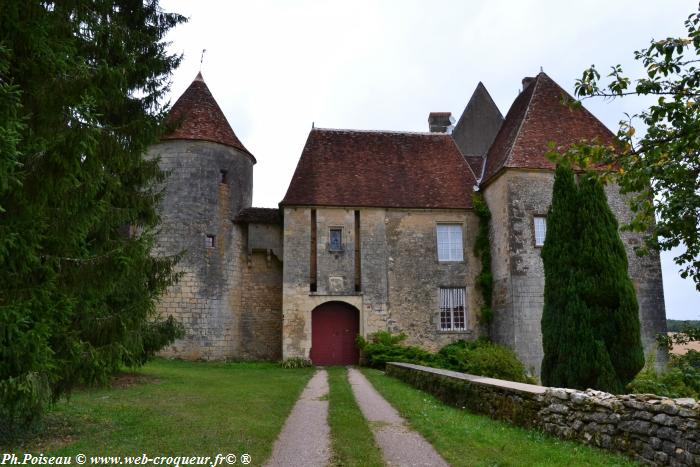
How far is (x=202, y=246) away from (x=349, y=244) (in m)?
5.53

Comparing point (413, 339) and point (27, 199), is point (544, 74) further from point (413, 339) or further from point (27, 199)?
point (27, 199)

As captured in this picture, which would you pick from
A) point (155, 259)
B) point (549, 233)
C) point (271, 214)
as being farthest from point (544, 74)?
point (155, 259)

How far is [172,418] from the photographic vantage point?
8219mm

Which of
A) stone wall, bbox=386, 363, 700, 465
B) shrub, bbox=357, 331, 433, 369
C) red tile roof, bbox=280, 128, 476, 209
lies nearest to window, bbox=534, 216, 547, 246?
red tile roof, bbox=280, 128, 476, 209

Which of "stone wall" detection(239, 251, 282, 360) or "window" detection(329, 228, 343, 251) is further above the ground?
"window" detection(329, 228, 343, 251)

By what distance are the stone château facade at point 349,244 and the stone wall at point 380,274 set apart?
0.13 feet

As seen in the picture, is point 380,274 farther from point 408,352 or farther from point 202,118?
point 202,118

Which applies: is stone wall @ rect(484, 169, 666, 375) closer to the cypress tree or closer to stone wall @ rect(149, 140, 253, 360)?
the cypress tree

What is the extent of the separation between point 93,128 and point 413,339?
53.7 ft

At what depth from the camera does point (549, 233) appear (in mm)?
14227

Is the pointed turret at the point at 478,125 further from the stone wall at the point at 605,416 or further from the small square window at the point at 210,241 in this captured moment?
the stone wall at the point at 605,416

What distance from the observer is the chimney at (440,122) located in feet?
84.8

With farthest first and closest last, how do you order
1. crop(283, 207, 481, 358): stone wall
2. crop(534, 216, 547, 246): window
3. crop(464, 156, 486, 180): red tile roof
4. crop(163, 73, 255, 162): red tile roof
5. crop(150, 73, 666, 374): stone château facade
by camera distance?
crop(464, 156, 486, 180): red tile roof
crop(163, 73, 255, 162): red tile roof
crop(283, 207, 481, 358): stone wall
crop(150, 73, 666, 374): stone château facade
crop(534, 216, 547, 246): window

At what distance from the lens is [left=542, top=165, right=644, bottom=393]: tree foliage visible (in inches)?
479
